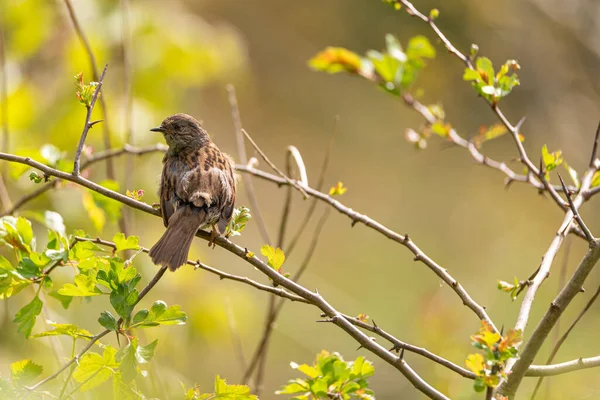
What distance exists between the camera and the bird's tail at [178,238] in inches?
110

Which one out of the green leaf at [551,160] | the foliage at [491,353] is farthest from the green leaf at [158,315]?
the green leaf at [551,160]

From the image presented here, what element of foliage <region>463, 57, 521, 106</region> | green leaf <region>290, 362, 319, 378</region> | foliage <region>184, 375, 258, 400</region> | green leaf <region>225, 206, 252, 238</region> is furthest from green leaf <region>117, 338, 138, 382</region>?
foliage <region>463, 57, 521, 106</region>

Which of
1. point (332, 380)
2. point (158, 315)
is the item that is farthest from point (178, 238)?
point (332, 380)

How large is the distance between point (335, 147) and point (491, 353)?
34.0 feet

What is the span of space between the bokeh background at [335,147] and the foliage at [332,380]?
927 millimetres

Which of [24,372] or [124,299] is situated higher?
[124,299]

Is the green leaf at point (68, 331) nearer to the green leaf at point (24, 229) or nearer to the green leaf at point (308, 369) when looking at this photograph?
the green leaf at point (24, 229)

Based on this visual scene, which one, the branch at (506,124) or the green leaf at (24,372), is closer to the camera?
the green leaf at (24,372)

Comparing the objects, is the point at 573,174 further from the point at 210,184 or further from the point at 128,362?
the point at 128,362

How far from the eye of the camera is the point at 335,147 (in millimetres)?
12102

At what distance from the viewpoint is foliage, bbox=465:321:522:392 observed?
1.83m

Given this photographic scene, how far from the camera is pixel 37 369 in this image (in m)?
2.02

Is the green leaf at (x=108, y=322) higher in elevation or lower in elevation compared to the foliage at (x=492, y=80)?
lower

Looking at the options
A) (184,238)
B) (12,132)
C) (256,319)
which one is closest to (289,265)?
(256,319)
